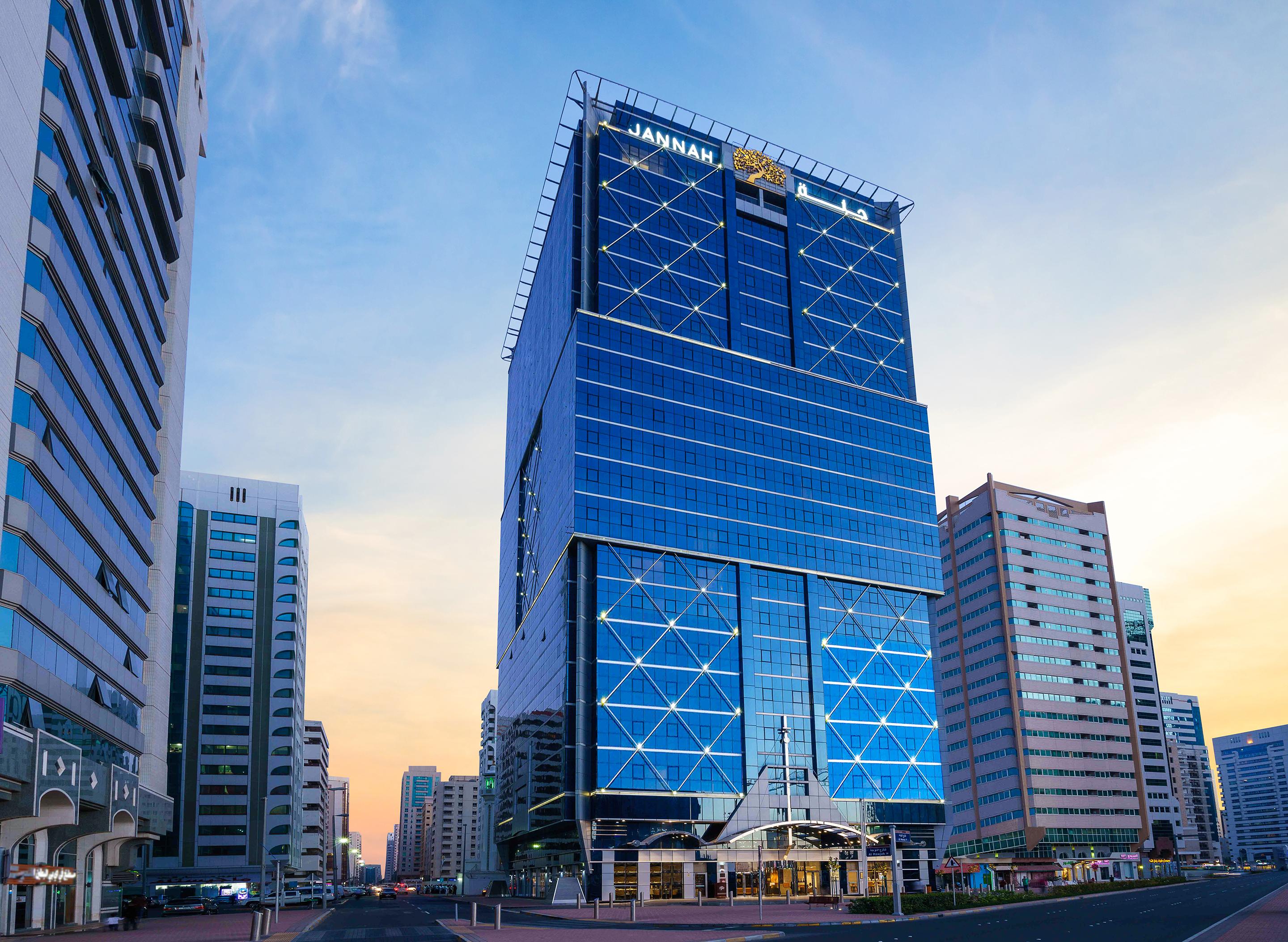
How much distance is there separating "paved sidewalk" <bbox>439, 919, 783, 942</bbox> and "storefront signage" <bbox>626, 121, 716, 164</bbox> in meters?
97.7

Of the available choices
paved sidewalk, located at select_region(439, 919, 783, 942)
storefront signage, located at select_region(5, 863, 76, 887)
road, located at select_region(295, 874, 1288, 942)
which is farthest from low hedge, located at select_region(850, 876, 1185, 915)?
storefront signage, located at select_region(5, 863, 76, 887)

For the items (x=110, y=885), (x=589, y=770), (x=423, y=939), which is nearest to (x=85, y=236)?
(x=423, y=939)

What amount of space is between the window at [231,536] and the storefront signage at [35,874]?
114 meters

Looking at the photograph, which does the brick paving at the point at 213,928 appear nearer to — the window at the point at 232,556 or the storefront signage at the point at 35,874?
the storefront signage at the point at 35,874

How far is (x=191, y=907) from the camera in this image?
10644 centimetres

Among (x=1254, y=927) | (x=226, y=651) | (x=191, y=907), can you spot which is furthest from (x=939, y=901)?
(x=226, y=651)

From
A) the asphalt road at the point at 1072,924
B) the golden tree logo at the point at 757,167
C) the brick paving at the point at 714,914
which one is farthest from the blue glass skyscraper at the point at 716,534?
the asphalt road at the point at 1072,924

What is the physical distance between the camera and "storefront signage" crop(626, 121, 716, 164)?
124 m

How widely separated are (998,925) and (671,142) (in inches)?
3979

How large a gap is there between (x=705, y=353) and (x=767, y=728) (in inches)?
1713

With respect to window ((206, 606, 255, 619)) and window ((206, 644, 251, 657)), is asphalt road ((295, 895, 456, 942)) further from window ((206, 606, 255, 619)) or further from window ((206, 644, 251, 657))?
window ((206, 606, 255, 619))

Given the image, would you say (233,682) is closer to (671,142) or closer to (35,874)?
(671,142)

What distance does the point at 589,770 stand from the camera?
315 feet

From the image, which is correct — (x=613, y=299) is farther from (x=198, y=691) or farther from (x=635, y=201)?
(x=198, y=691)
